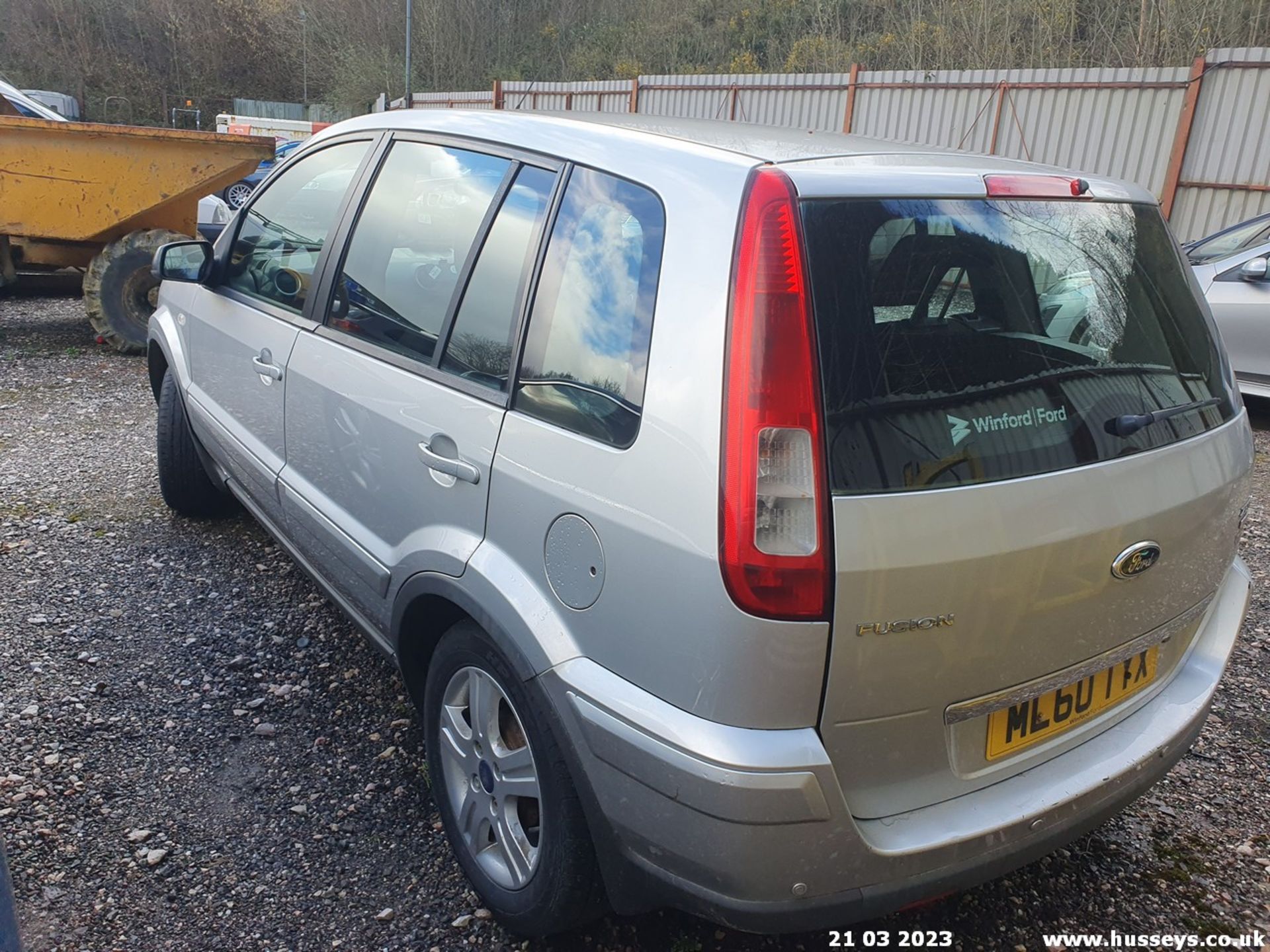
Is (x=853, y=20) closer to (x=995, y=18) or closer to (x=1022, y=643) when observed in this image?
(x=995, y=18)

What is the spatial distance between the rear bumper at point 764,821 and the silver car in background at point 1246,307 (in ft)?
20.5

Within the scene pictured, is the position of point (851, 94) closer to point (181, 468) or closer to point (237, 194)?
point (237, 194)

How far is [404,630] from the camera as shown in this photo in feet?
7.87

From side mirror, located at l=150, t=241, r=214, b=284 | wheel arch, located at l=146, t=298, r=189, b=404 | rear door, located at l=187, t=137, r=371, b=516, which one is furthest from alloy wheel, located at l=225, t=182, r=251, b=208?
rear door, located at l=187, t=137, r=371, b=516

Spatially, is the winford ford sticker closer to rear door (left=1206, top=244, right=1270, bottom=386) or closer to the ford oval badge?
the ford oval badge

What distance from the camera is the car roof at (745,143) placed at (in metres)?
1.81

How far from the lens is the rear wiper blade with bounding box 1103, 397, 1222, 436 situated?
1880 millimetres

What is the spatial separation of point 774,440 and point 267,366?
2099mm

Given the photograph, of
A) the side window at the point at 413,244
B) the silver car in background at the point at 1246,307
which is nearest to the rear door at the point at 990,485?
the side window at the point at 413,244

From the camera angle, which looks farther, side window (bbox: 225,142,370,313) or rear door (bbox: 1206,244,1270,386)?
rear door (bbox: 1206,244,1270,386)

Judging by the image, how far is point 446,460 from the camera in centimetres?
216

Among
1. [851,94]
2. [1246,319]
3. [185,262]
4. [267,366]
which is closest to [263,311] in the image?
[267,366]

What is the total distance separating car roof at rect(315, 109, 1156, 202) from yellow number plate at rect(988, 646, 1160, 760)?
3.30ft

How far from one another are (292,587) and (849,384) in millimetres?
A: 2953
